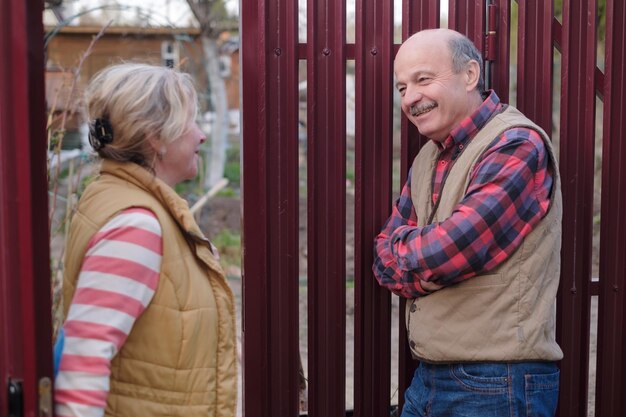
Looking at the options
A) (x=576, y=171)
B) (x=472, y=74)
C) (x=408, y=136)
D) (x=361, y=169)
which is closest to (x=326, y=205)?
(x=361, y=169)

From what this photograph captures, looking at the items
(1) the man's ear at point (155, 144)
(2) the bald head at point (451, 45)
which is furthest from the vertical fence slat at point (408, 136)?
(1) the man's ear at point (155, 144)

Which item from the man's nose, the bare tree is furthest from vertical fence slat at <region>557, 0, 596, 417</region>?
the bare tree

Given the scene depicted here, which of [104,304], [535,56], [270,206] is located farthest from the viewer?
[535,56]

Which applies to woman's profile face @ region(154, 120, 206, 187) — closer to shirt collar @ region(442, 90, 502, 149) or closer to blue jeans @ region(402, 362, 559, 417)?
shirt collar @ region(442, 90, 502, 149)

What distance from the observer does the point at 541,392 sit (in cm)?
248

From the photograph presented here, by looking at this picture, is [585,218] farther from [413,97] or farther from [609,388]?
[413,97]

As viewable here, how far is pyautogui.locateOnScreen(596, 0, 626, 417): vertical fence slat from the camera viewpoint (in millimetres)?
3152

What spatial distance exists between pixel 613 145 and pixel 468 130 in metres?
0.91

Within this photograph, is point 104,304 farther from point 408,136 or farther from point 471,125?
point 408,136

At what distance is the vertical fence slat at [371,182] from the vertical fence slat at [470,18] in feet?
0.78

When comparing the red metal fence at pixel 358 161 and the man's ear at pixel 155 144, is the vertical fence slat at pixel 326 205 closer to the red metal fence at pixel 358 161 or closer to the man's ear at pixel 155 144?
the red metal fence at pixel 358 161

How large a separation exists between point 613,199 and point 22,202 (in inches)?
95.4

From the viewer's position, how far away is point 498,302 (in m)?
2.43

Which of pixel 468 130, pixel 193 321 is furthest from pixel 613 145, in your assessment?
pixel 193 321
